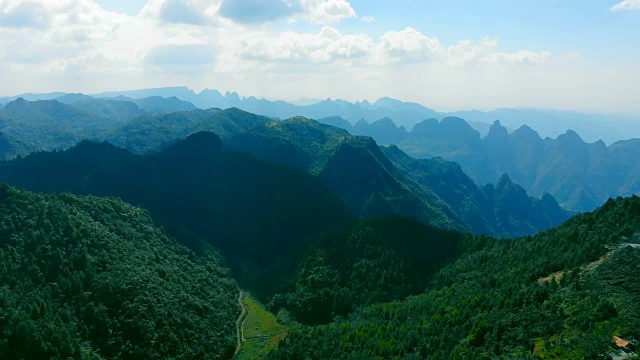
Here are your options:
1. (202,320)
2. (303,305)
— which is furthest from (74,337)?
(303,305)

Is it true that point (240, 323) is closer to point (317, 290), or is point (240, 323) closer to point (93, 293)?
point (317, 290)

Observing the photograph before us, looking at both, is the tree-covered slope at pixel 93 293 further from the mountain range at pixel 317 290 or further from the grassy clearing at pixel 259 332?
the grassy clearing at pixel 259 332

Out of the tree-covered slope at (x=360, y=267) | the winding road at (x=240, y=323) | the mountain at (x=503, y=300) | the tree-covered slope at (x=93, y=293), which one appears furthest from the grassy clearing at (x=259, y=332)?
the mountain at (x=503, y=300)

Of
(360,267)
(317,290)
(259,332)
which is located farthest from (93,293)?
(360,267)

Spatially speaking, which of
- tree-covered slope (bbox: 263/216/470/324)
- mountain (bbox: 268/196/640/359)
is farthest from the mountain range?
tree-covered slope (bbox: 263/216/470/324)

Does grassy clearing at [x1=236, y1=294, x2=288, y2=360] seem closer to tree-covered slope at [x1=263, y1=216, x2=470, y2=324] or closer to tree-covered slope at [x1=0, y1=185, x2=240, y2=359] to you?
tree-covered slope at [x1=0, y1=185, x2=240, y2=359]

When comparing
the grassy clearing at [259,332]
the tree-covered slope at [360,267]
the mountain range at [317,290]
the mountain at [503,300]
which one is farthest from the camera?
the tree-covered slope at [360,267]

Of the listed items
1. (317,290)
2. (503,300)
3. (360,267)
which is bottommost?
(317,290)
